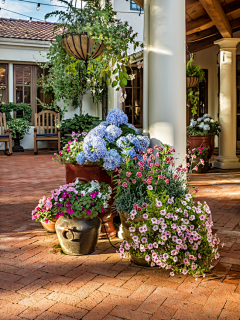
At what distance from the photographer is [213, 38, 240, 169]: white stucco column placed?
22.9 ft

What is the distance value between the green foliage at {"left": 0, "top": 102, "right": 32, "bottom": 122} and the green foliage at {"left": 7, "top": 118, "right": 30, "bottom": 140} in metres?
0.32

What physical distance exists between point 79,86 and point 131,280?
28.3ft

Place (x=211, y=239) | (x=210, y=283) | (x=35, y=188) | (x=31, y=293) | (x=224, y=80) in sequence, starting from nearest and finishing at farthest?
1. (x=31, y=293)
2. (x=210, y=283)
3. (x=211, y=239)
4. (x=35, y=188)
5. (x=224, y=80)

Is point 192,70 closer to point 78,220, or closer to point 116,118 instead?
point 116,118

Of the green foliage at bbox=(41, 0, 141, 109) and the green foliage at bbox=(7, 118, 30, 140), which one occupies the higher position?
the green foliage at bbox=(41, 0, 141, 109)

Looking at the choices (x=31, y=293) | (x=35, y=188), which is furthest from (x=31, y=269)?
(x=35, y=188)

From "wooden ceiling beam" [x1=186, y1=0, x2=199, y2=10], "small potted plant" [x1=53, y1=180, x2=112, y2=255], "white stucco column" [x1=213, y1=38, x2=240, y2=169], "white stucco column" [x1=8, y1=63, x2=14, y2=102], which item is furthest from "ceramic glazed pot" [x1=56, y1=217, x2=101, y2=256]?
"white stucco column" [x1=8, y1=63, x2=14, y2=102]

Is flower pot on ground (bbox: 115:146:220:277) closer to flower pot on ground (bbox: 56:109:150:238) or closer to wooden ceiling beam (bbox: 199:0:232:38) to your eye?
flower pot on ground (bbox: 56:109:150:238)

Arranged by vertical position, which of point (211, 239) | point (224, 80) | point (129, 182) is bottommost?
point (211, 239)

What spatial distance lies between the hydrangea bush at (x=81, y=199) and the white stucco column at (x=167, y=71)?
0.63m

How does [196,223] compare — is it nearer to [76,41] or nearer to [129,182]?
[129,182]

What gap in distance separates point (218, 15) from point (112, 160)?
4.29 m

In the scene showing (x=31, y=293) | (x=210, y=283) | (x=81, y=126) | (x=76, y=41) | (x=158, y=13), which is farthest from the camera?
(x=81, y=126)

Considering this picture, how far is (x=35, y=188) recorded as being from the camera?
5.00 m
